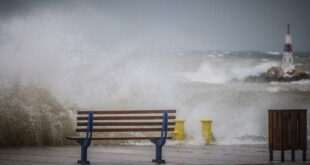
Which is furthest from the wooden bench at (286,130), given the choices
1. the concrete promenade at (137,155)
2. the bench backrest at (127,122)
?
the bench backrest at (127,122)

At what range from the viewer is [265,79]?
13281mm

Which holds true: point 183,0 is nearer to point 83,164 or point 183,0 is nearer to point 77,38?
point 77,38

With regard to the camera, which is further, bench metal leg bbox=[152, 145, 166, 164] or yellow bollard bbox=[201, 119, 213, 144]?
yellow bollard bbox=[201, 119, 213, 144]

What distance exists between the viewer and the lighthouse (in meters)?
13.2

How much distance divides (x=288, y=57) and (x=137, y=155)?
16.5 ft

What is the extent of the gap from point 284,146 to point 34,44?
17.2ft

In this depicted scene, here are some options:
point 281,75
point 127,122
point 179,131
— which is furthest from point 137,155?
point 281,75

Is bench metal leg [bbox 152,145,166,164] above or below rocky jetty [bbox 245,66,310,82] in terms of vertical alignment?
below

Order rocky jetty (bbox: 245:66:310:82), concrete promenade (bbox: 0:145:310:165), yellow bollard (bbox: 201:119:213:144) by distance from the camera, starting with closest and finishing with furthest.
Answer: concrete promenade (bbox: 0:145:310:165)
yellow bollard (bbox: 201:119:213:144)
rocky jetty (bbox: 245:66:310:82)

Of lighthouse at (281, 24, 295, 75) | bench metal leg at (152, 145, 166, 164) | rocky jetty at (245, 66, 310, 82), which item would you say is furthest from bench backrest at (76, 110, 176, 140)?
lighthouse at (281, 24, 295, 75)

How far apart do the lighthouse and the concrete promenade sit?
299 centimetres

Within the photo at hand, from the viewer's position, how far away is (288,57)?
1330cm

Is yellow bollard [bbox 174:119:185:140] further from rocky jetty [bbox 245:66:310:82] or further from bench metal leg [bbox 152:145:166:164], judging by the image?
bench metal leg [bbox 152:145:166:164]

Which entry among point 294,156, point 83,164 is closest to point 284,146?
point 294,156
